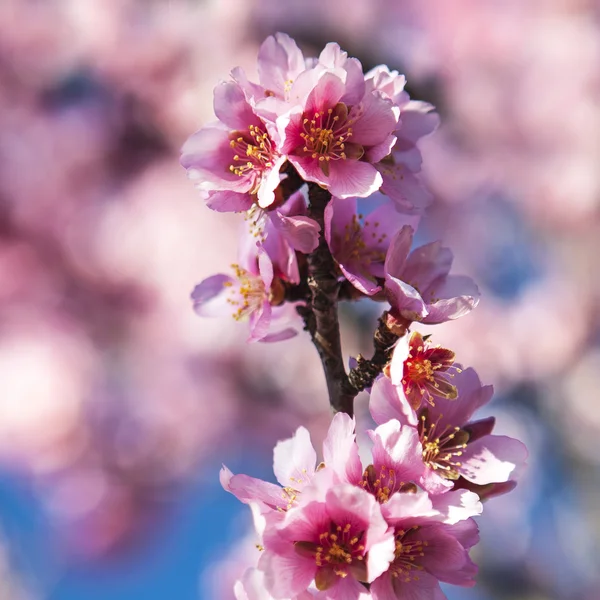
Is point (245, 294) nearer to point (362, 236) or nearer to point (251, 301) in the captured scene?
point (251, 301)

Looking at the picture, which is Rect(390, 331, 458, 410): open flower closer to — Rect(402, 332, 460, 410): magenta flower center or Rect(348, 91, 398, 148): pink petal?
Rect(402, 332, 460, 410): magenta flower center

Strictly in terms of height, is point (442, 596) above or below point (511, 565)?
above

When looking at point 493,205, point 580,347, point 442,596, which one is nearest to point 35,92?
point 493,205

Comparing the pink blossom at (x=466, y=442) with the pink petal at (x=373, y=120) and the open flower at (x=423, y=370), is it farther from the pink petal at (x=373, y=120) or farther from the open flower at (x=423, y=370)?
the pink petal at (x=373, y=120)

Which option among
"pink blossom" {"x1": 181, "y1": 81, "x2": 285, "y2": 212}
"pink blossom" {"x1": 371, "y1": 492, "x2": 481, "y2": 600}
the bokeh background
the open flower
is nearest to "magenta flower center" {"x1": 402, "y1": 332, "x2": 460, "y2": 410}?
the open flower

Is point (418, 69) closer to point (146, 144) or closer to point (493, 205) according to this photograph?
point (493, 205)
